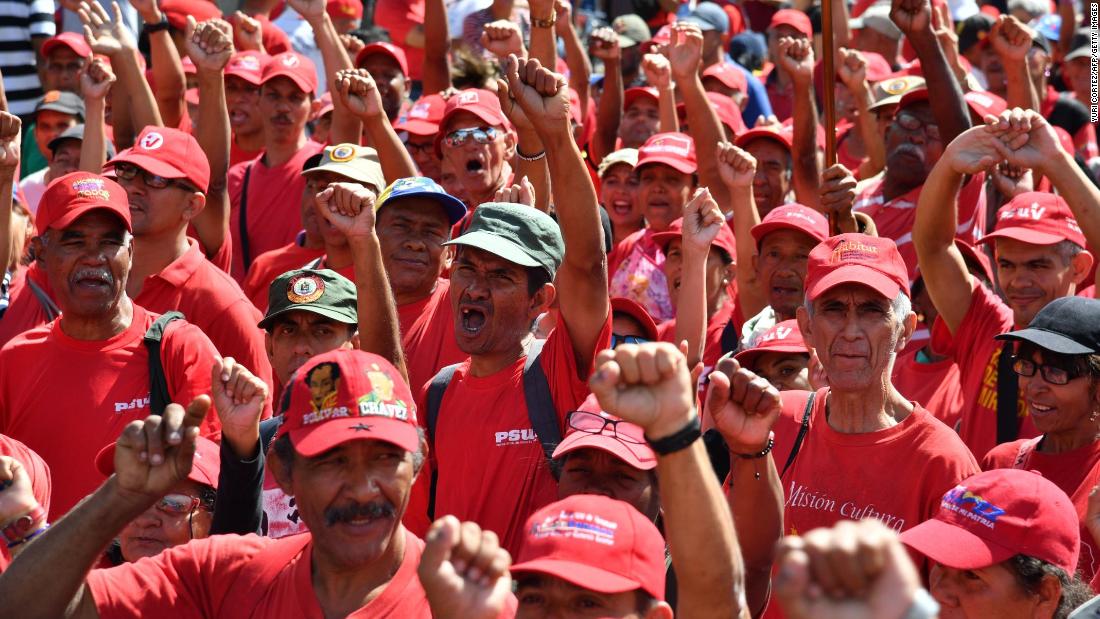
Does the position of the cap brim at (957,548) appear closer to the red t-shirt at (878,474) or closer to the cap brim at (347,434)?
the red t-shirt at (878,474)

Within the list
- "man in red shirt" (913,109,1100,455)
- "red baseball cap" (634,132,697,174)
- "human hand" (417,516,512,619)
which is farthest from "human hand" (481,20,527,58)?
"human hand" (417,516,512,619)

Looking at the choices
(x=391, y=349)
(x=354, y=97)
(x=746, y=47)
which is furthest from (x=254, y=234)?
(x=746, y=47)

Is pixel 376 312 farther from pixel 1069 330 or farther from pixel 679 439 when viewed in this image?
pixel 1069 330

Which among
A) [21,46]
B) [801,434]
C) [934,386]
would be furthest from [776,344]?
[21,46]

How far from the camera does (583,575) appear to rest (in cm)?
Result: 328

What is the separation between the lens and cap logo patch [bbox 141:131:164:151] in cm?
633

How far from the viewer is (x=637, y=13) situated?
42.3 ft

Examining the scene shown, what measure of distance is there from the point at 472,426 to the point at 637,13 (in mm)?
8766

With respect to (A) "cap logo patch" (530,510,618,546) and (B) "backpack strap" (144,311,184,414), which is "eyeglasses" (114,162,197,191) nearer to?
(B) "backpack strap" (144,311,184,414)

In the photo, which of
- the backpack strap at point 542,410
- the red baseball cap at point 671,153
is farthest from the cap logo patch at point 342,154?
the backpack strap at point 542,410

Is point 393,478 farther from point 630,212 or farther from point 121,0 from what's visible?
point 121,0

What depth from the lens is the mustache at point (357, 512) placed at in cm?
363

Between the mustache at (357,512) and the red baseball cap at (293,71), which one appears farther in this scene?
the red baseball cap at (293,71)

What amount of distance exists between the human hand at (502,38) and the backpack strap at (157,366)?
8.54 feet
